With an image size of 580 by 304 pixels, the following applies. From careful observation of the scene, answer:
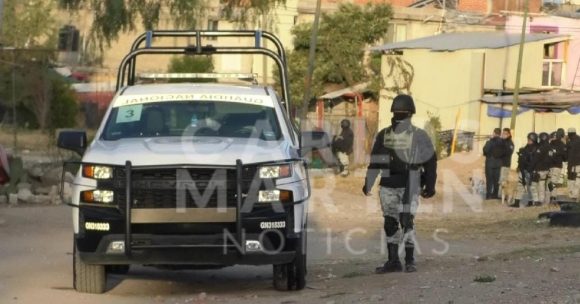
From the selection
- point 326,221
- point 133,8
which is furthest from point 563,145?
point 133,8

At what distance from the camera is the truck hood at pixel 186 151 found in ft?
31.0

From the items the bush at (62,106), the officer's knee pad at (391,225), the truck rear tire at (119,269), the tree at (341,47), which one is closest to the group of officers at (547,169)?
the officer's knee pad at (391,225)

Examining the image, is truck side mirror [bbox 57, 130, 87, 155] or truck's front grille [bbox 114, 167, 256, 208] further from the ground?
truck side mirror [bbox 57, 130, 87, 155]

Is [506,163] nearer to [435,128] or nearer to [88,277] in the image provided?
[435,128]

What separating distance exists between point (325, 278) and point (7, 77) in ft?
107

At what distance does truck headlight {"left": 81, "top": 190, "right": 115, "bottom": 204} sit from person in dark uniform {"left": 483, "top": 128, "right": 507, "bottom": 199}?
17069 mm

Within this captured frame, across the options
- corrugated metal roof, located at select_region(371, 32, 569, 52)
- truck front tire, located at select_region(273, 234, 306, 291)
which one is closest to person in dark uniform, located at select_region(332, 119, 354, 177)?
corrugated metal roof, located at select_region(371, 32, 569, 52)

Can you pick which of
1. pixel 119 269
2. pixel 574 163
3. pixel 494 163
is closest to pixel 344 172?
pixel 494 163

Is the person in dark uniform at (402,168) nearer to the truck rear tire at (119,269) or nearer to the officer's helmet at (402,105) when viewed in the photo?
the officer's helmet at (402,105)

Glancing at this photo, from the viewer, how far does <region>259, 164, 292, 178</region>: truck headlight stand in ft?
31.2

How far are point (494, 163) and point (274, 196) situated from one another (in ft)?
55.0

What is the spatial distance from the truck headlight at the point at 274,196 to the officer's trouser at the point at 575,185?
1555 cm

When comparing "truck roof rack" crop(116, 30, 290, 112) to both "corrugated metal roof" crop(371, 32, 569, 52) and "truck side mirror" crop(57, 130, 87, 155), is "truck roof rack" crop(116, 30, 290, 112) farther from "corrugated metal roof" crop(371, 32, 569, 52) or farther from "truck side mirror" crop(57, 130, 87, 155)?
"corrugated metal roof" crop(371, 32, 569, 52)

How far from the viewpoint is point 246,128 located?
425 inches
